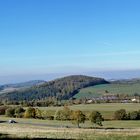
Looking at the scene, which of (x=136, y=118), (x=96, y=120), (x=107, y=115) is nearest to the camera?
(x=96, y=120)

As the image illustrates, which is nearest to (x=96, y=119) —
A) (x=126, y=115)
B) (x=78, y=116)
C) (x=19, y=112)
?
(x=78, y=116)

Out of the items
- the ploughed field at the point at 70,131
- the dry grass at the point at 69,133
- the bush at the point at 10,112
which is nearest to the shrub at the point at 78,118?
the ploughed field at the point at 70,131

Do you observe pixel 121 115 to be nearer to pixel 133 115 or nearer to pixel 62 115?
pixel 133 115

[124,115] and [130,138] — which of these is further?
[124,115]

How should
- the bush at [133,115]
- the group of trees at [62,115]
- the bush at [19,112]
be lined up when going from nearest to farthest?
the group of trees at [62,115] → the bush at [133,115] → the bush at [19,112]

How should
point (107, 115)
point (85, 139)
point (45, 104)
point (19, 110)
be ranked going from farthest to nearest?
point (45, 104) → point (19, 110) → point (107, 115) → point (85, 139)

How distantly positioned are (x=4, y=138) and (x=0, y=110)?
417 feet

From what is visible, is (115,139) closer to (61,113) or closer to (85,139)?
(85,139)

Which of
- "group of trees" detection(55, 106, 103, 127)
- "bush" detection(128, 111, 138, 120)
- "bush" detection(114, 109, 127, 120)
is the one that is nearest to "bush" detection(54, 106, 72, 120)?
"group of trees" detection(55, 106, 103, 127)

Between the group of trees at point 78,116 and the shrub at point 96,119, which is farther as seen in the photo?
the group of trees at point 78,116

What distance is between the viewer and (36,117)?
448 ft

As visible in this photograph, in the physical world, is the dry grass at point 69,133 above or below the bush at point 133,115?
above

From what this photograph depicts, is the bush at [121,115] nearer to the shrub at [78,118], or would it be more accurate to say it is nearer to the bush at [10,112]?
the shrub at [78,118]

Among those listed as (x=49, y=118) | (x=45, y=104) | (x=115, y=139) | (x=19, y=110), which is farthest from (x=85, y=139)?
(x=45, y=104)
